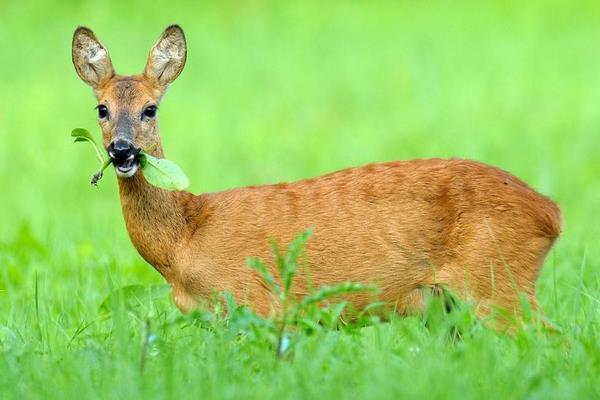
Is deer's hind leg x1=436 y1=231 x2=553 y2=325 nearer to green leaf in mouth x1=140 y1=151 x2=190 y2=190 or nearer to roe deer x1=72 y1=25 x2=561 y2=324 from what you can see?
roe deer x1=72 y1=25 x2=561 y2=324

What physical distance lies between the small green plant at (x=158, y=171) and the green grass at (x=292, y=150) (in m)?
0.54

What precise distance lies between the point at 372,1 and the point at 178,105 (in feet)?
23.2

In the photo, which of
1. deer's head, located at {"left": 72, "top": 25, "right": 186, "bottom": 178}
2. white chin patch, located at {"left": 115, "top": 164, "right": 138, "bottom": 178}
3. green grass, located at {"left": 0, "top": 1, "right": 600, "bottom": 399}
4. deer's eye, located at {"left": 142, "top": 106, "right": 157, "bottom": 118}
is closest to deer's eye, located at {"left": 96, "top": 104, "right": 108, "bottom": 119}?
deer's head, located at {"left": 72, "top": 25, "right": 186, "bottom": 178}

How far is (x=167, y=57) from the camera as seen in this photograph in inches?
268

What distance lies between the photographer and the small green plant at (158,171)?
233 inches

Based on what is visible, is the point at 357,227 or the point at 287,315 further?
the point at 357,227

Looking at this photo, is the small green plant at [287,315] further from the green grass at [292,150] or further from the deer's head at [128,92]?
the deer's head at [128,92]

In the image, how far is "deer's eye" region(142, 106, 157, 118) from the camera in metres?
6.39

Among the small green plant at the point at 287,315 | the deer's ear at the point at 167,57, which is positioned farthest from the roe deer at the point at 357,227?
the small green plant at the point at 287,315

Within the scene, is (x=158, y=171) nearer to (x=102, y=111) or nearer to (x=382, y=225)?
(x=102, y=111)

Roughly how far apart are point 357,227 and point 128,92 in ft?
4.17

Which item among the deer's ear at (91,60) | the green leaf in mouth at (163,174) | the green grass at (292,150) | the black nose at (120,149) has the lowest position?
the green grass at (292,150)

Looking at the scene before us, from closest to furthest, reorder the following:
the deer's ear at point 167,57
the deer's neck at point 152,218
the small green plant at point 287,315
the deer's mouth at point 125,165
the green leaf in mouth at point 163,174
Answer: the small green plant at point 287,315 < the green leaf in mouth at point 163,174 < the deer's mouth at point 125,165 < the deer's neck at point 152,218 < the deer's ear at point 167,57

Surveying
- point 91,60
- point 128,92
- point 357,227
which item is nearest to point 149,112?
point 128,92
